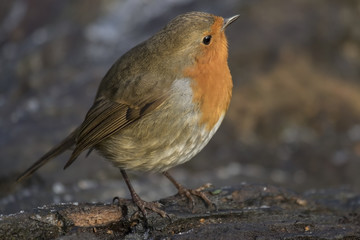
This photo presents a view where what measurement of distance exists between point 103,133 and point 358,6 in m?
4.54

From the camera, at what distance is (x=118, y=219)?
13.4 feet

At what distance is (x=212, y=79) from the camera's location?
441 centimetres

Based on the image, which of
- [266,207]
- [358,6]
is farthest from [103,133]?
[358,6]

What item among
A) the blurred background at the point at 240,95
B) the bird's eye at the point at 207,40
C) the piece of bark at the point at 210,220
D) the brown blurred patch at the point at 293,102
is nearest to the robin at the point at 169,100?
the bird's eye at the point at 207,40

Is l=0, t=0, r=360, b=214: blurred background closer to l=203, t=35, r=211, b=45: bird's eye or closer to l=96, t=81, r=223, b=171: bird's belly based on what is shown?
l=96, t=81, r=223, b=171: bird's belly

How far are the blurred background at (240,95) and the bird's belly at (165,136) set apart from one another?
142cm

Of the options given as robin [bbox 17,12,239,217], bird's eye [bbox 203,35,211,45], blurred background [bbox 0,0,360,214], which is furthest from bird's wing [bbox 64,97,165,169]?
blurred background [bbox 0,0,360,214]

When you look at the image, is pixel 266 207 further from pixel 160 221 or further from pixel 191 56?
pixel 191 56

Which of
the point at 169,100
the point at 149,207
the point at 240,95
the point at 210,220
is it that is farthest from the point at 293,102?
the point at 149,207

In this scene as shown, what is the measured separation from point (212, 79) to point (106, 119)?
0.82 m

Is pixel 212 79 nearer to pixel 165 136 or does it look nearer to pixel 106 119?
pixel 165 136

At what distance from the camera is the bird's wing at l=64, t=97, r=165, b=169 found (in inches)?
175

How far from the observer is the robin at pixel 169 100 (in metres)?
4.32

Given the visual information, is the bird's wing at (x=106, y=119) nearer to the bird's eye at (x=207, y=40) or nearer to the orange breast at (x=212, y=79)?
the orange breast at (x=212, y=79)
